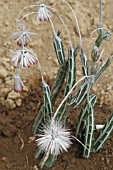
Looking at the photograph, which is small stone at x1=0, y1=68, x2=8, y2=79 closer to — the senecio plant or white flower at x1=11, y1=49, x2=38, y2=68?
the senecio plant

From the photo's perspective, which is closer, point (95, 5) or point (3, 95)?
point (3, 95)

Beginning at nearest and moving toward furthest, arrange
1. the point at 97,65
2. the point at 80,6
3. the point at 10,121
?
the point at 97,65
the point at 10,121
the point at 80,6

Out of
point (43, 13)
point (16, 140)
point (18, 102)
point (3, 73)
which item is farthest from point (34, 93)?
point (43, 13)

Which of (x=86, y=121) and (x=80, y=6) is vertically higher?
(x=80, y=6)

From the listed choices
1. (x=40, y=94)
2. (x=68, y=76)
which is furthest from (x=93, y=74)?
(x=40, y=94)

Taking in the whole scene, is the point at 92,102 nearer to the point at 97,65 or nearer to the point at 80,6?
the point at 97,65

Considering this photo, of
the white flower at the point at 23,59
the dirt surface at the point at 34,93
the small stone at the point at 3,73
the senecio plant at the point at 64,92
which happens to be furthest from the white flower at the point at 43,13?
the small stone at the point at 3,73
